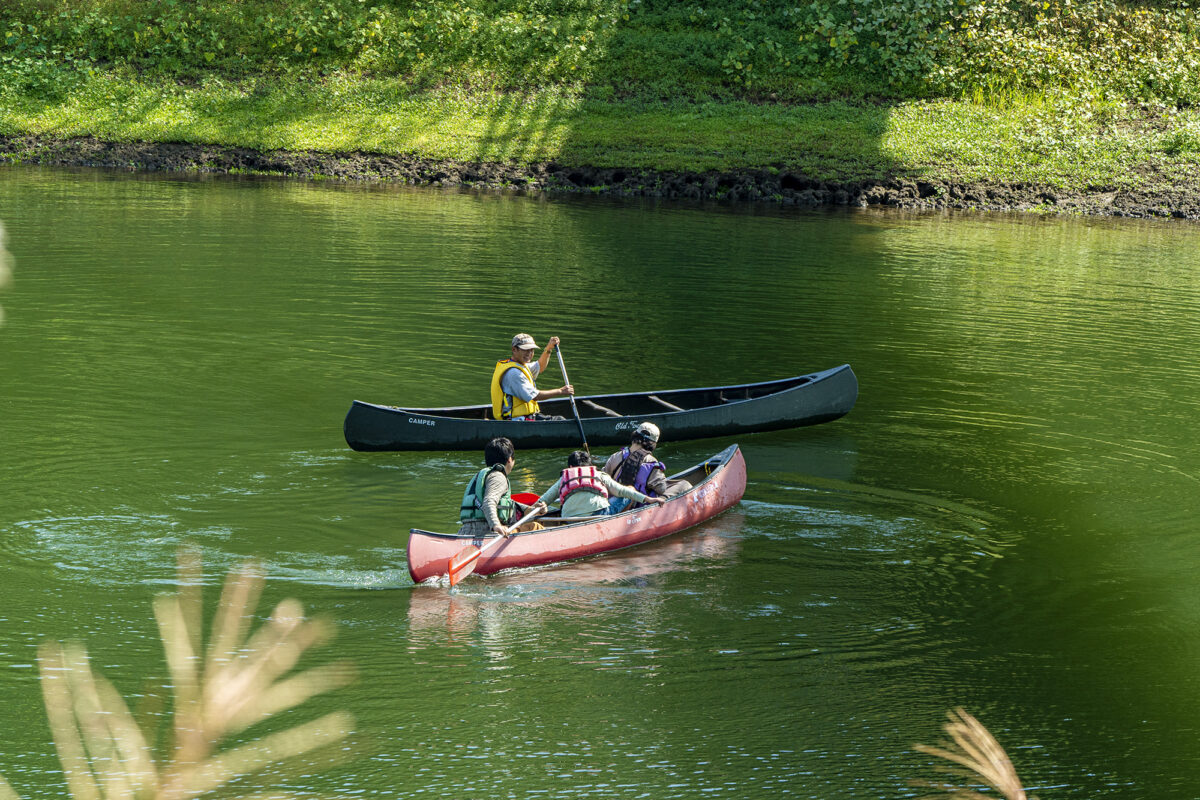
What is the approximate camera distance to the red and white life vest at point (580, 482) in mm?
12258

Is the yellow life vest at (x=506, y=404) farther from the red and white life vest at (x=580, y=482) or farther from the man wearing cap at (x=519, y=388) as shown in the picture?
the red and white life vest at (x=580, y=482)

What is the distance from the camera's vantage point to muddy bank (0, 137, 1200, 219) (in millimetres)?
41875

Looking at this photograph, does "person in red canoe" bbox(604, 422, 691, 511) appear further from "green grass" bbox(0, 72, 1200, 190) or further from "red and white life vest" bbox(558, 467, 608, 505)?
"green grass" bbox(0, 72, 1200, 190)

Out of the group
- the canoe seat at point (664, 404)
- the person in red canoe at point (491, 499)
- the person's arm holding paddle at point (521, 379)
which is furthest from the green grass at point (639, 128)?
the person in red canoe at point (491, 499)

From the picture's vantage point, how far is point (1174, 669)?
9945mm

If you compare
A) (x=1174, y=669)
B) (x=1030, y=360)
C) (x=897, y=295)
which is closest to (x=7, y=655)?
(x=1174, y=669)

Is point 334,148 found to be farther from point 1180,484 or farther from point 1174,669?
point 1174,669

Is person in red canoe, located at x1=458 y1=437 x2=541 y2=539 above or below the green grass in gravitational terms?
below

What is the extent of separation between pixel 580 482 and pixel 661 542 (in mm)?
1165

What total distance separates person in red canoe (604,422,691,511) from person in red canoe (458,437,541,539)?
1704 mm

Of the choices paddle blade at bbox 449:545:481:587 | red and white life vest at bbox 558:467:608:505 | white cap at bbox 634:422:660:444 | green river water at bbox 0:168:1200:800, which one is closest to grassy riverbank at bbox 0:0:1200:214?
green river water at bbox 0:168:1200:800

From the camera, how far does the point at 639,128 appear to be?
45.0 meters

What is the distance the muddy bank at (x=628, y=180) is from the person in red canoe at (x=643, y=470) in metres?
29.8

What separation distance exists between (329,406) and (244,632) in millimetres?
7442
